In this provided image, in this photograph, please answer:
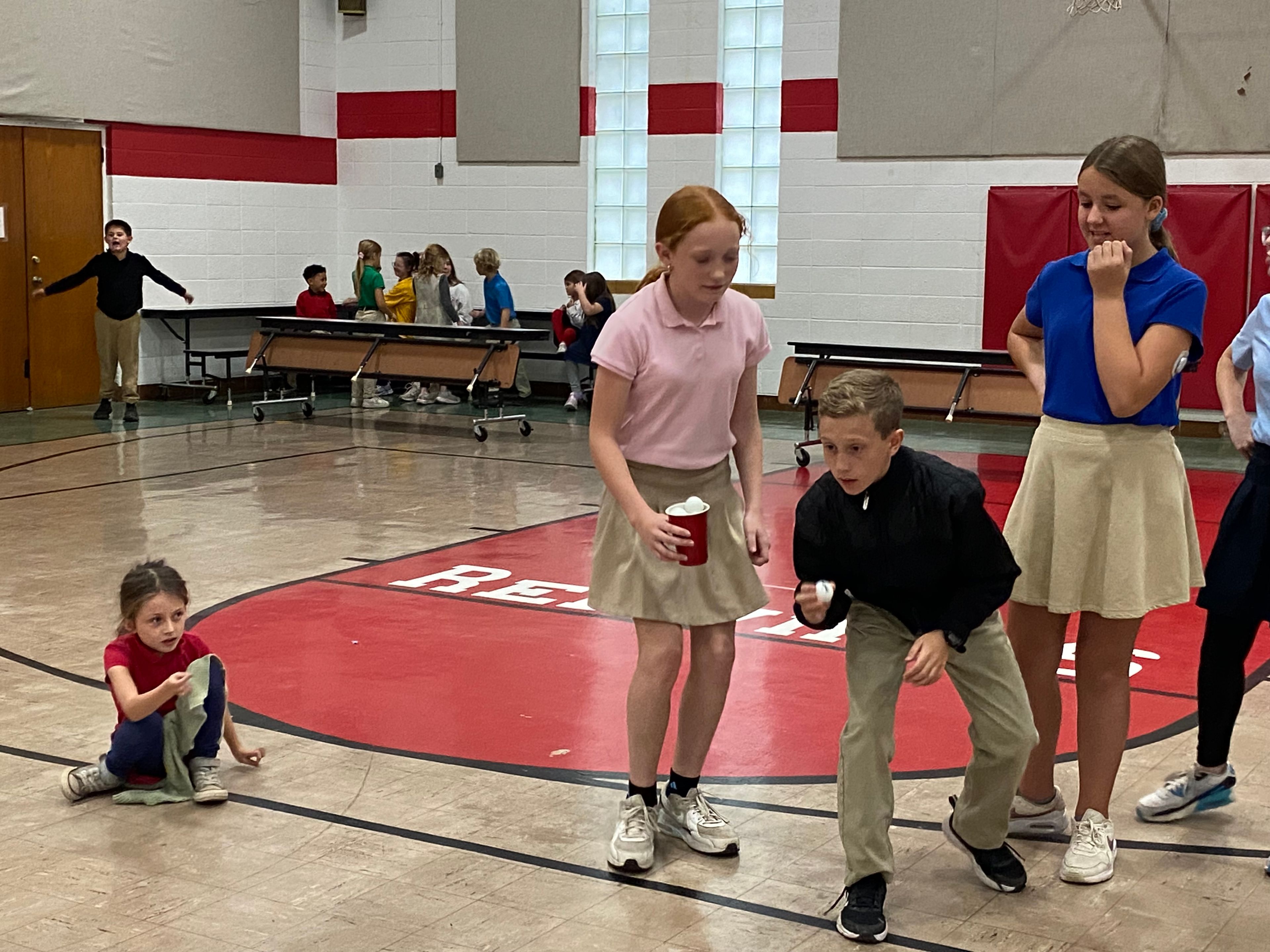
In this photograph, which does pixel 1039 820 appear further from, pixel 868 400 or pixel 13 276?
pixel 13 276

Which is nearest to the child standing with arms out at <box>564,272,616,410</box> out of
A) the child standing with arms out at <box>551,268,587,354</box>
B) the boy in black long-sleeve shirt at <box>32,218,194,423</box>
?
the child standing with arms out at <box>551,268,587,354</box>

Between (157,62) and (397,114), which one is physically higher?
(157,62)

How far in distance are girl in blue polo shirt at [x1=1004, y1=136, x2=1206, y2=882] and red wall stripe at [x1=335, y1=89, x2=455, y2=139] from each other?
1337 centimetres

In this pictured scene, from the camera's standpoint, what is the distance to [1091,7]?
41.5ft

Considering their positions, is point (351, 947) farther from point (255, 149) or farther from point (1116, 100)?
point (255, 149)

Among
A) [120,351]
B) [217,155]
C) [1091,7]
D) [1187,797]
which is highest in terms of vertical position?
[1091,7]

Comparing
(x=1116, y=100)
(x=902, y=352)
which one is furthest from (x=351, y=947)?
(x=1116, y=100)

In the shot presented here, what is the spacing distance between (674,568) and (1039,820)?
113 centimetres

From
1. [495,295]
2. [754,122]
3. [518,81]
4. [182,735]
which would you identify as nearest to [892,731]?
[182,735]

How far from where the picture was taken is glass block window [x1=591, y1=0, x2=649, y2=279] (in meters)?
15.2

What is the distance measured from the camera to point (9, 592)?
648cm

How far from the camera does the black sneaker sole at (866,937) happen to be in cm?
312

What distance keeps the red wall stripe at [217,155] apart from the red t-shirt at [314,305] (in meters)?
1.48

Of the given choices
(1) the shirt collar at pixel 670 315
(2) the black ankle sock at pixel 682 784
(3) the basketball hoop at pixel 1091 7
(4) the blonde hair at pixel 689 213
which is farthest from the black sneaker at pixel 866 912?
(3) the basketball hoop at pixel 1091 7
